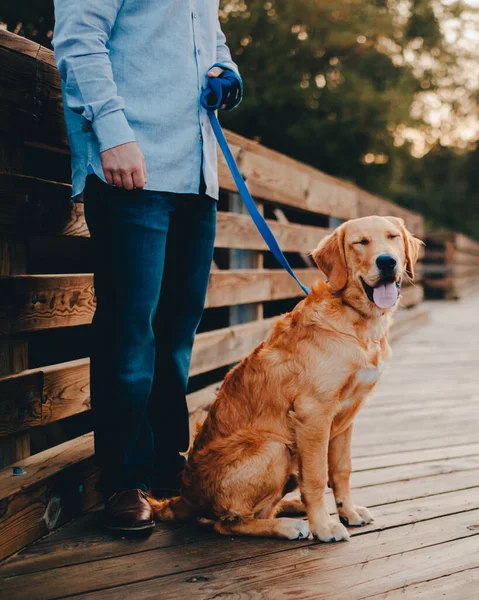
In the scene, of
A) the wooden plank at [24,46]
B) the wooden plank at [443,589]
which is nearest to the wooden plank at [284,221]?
the wooden plank at [24,46]

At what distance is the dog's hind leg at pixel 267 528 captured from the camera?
2.33 metres

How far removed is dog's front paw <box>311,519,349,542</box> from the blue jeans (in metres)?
0.63

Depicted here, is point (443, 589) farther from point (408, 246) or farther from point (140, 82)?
point (140, 82)

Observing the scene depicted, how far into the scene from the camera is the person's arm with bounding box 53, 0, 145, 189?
2.06 m

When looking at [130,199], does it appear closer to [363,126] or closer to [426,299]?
[426,299]

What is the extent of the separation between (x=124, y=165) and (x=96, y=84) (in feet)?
0.83

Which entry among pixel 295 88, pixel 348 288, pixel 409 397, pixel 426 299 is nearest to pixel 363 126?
pixel 295 88

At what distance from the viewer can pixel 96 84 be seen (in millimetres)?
2062

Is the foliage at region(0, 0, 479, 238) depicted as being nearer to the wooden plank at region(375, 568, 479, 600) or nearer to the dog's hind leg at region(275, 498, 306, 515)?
the dog's hind leg at region(275, 498, 306, 515)

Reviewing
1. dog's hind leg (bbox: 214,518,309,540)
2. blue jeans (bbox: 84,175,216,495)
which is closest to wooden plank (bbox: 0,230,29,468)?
blue jeans (bbox: 84,175,216,495)

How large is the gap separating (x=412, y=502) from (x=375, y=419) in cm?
159

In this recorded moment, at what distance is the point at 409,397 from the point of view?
5.04m

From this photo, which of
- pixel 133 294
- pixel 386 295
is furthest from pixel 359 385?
pixel 133 294

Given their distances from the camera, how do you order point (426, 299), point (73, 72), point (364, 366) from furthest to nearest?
point (426, 299) < point (364, 366) < point (73, 72)
